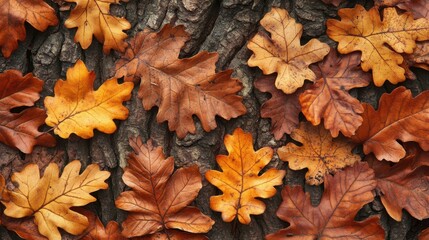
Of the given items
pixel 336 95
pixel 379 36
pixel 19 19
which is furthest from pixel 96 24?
pixel 379 36

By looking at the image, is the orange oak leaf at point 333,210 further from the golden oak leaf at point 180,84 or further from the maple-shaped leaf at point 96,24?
the maple-shaped leaf at point 96,24

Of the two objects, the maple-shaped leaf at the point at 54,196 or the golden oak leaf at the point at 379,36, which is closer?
the maple-shaped leaf at the point at 54,196

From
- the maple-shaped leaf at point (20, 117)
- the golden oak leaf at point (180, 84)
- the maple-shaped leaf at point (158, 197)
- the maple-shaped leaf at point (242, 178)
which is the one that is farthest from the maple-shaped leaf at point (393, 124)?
the maple-shaped leaf at point (20, 117)

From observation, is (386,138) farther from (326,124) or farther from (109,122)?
(109,122)

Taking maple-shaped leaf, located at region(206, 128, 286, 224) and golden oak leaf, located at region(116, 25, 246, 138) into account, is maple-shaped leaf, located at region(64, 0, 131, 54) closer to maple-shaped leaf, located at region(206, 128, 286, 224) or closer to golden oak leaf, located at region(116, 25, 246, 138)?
golden oak leaf, located at region(116, 25, 246, 138)

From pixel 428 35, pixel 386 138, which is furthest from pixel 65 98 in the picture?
pixel 428 35

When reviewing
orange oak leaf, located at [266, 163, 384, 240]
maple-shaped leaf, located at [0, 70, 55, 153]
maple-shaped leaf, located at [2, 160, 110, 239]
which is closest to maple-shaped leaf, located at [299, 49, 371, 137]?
orange oak leaf, located at [266, 163, 384, 240]

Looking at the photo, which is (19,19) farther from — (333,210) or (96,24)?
(333,210)
